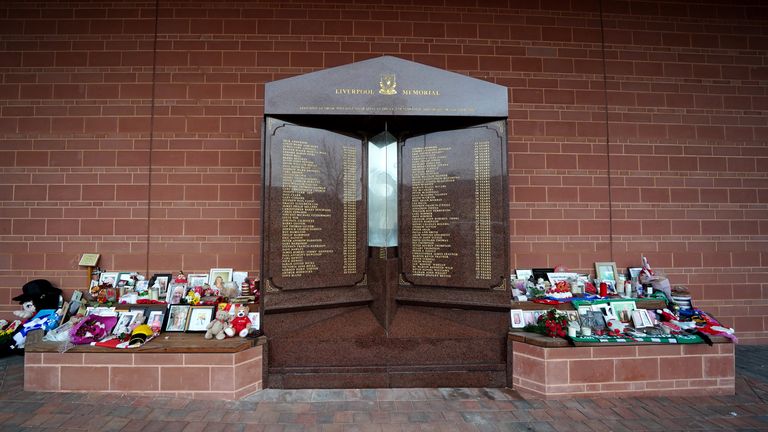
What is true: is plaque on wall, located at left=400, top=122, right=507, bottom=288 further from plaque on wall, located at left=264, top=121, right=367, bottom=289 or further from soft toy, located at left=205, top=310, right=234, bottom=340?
soft toy, located at left=205, top=310, right=234, bottom=340

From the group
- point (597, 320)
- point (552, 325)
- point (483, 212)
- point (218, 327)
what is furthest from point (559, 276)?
point (218, 327)

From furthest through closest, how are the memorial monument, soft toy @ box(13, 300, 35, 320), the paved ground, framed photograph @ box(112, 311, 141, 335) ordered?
soft toy @ box(13, 300, 35, 320)
framed photograph @ box(112, 311, 141, 335)
the memorial monument
the paved ground

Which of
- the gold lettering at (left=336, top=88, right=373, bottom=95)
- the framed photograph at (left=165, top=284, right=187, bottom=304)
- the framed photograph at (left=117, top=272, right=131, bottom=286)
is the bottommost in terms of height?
the framed photograph at (left=165, top=284, right=187, bottom=304)

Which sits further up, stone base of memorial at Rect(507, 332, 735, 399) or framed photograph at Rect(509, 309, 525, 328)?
framed photograph at Rect(509, 309, 525, 328)

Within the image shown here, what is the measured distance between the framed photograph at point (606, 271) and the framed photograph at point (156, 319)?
5221mm

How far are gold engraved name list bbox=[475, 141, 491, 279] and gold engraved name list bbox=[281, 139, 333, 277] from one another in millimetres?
1535

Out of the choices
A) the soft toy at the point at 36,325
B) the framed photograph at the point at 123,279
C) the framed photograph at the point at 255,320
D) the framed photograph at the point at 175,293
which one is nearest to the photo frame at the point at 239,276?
the framed photograph at the point at 175,293

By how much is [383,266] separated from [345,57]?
9.58 ft

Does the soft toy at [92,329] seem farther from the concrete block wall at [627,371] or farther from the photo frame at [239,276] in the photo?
the concrete block wall at [627,371]

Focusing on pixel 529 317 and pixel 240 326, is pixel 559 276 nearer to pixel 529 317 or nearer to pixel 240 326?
pixel 529 317

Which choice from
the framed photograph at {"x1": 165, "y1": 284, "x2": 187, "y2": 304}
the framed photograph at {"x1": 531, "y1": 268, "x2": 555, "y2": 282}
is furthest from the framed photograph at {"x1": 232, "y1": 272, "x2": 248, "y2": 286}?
the framed photograph at {"x1": 531, "y1": 268, "x2": 555, "y2": 282}

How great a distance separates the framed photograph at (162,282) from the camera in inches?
169

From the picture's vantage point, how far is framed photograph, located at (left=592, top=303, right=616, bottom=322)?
3843 millimetres

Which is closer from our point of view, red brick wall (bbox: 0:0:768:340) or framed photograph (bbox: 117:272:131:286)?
framed photograph (bbox: 117:272:131:286)
